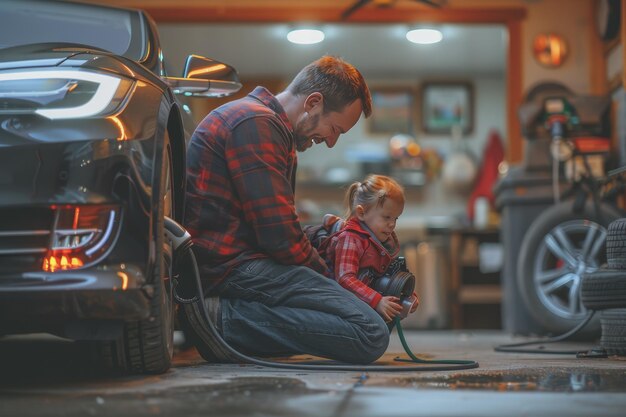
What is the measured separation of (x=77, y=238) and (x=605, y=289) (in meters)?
2.02

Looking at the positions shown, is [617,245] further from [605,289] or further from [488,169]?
[488,169]

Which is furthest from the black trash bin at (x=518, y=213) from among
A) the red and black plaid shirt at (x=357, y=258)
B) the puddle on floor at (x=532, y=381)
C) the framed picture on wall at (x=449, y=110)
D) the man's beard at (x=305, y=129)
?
the framed picture on wall at (x=449, y=110)

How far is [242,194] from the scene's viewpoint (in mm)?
2854

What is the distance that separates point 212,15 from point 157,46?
14.1ft

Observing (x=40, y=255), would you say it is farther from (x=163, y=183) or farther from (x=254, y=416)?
(x=254, y=416)

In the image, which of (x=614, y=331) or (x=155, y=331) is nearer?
(x=155, y=331)

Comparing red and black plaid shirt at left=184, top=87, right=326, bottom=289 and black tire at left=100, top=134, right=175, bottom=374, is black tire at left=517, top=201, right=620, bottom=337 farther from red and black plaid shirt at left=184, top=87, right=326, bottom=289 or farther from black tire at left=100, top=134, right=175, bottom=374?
black tire at left=100, top=134, right=175, bottom=374

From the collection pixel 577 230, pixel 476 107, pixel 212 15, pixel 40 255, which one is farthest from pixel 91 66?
pixel 476 107

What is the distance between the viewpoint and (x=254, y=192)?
283cm

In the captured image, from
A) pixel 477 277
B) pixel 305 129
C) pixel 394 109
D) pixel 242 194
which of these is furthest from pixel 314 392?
pixel 394 109

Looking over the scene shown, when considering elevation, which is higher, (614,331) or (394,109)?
(394,109)

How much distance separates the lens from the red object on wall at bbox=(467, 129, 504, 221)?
10117mm

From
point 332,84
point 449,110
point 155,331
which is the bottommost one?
point 155,331

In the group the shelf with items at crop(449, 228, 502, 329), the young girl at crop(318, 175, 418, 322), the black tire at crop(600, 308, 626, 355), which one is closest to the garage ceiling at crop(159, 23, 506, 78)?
the shelf with items at crop(449, 228, 502, 329)
